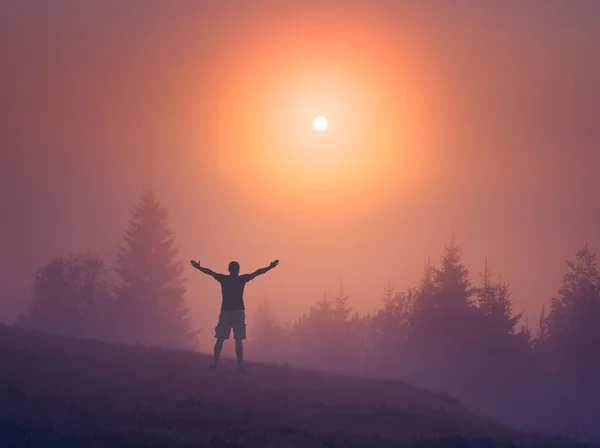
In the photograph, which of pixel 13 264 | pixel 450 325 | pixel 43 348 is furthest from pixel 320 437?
pixel 13 264

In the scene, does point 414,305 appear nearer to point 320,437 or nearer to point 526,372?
point 526,372

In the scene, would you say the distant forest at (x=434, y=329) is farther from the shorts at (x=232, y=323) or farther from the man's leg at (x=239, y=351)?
the shorts at (x=232, y=323)

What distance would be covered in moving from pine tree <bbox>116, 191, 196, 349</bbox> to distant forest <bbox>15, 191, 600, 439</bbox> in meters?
0.10

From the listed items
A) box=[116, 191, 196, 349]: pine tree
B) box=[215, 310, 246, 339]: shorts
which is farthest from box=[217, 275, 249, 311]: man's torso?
box=[116, 191, 196, 349]: pine tree

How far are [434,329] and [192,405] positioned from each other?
1312 inches

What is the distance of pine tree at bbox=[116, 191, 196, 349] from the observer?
6638 centimetres

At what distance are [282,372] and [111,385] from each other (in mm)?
7838

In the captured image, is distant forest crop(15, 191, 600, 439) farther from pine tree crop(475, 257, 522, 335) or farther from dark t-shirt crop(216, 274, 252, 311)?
dark t-shirt crop(216, 274, 252, 311)

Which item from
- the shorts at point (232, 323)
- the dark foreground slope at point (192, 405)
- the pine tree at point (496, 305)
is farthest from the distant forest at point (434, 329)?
the shorts at point (232, 323)

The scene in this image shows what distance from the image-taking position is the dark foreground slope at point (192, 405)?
59.1 ft

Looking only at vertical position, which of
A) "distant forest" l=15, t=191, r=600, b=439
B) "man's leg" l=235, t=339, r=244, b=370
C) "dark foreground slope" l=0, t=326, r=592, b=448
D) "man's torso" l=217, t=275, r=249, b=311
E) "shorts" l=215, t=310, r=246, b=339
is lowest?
"dark foreground slope" l=0, t=326, r=592, b=448

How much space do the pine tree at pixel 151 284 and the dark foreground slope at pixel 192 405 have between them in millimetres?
32254

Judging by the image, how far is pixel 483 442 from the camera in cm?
2053

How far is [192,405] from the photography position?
2222 centimetres
